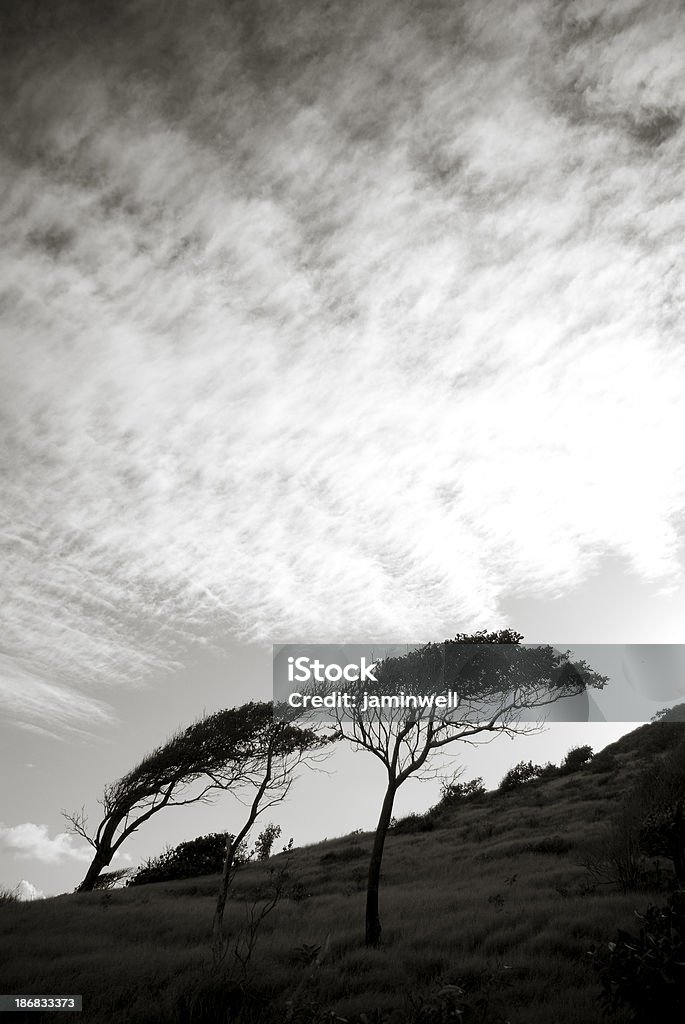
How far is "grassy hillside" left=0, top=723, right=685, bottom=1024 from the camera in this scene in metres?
9.20

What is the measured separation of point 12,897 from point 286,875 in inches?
398

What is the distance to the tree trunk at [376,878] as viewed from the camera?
14305 mm

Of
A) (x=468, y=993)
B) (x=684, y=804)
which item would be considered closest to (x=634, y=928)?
(x=468, y=993)

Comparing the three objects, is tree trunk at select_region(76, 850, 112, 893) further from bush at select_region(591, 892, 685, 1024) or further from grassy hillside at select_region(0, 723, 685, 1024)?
bush at select_region(591, 892, 685, 1024)

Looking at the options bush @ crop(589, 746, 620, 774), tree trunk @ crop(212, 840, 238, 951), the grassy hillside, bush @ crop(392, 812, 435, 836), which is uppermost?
bush @ crop(589, 746, 620, 774)

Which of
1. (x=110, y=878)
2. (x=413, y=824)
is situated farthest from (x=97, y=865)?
(x=413, y=824)

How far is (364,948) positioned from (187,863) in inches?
959

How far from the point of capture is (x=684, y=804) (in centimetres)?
1631

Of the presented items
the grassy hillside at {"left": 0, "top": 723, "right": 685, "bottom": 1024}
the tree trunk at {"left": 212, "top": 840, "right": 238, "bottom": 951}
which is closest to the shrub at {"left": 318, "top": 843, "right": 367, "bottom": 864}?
the grassy hillside at {"left": 0, "top": 723, "right": 685, "bottom": 1024}

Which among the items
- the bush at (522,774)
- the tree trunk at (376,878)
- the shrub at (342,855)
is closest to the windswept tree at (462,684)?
the tree trunk at (376,878)

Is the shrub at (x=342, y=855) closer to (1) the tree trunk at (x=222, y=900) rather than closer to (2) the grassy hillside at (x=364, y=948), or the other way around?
(2) the grassy hillside at (x=364, y=948)

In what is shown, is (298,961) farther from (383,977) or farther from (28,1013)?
(28,1013)

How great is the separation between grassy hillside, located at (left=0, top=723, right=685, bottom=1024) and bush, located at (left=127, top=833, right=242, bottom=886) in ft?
23.2

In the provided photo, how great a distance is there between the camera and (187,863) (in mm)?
34281
